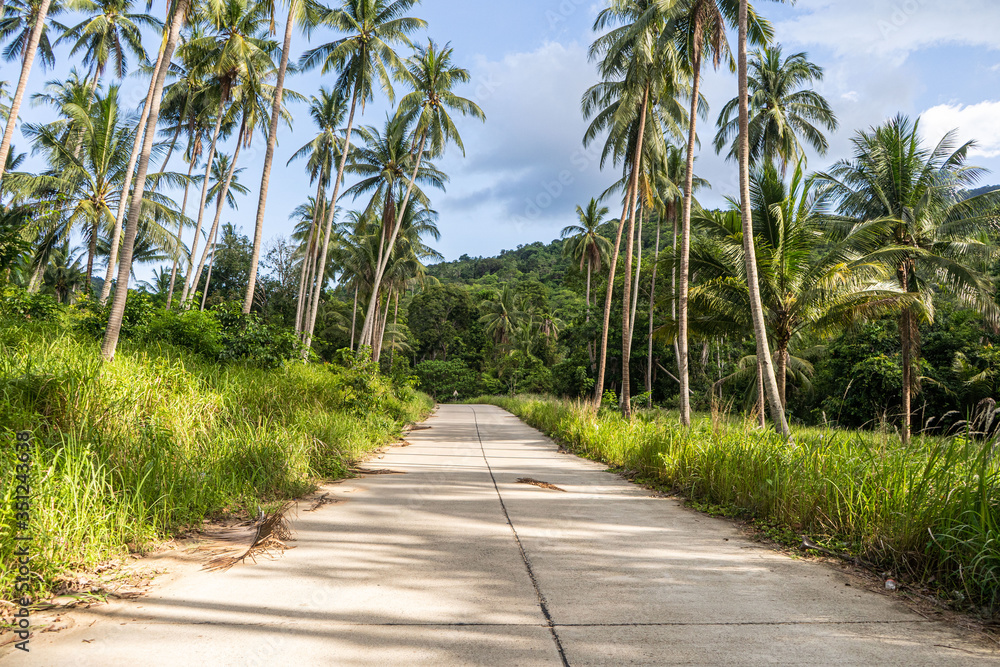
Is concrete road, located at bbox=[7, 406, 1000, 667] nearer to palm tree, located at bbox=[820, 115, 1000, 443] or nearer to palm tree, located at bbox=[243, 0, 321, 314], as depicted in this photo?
palm tree, located at bbox=[243, 0, 321, 314]

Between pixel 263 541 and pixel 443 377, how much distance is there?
47750mm

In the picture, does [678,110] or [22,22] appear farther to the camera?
[22,22]

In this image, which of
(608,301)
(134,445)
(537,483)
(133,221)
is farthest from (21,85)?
(608,301)

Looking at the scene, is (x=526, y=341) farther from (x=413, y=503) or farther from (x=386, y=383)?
(x=413, y=503)

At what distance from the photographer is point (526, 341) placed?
52250 mm

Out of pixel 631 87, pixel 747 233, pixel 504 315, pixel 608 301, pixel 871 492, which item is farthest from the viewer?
pixel 504 315

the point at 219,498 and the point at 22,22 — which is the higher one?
the point at 22,22

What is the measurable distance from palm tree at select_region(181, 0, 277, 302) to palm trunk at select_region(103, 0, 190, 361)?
25.9 ft

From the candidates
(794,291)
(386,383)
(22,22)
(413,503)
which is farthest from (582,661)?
(22,22)

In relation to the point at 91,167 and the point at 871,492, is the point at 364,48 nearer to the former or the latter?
the point at 91,167

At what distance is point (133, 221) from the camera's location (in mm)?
8562

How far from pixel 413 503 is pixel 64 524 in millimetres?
3256

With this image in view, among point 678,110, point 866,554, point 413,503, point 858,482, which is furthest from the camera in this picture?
point 678,110

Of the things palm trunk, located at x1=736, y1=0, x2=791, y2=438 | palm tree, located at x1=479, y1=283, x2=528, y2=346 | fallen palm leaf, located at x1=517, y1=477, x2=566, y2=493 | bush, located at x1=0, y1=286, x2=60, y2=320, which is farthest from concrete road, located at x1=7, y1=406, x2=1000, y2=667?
palm tree, located at x1=479, y1=283, x2=528, y2=346
